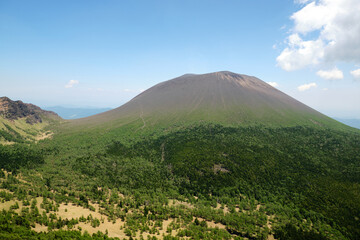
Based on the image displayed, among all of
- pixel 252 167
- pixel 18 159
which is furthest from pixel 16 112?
pixel 252 167

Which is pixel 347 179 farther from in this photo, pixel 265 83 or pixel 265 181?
pixel 265 83

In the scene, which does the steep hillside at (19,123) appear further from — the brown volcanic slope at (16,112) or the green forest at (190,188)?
the green forest at (190,188)

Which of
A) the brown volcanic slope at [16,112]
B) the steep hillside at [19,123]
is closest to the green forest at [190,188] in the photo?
the steep hillside at [19,123]

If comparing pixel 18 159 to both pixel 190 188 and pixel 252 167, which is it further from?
pixel 252 167

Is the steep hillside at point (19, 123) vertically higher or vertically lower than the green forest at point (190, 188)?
higher

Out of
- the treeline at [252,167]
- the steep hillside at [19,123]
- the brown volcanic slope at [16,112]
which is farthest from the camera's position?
the brown volcanic slope at [16,112]

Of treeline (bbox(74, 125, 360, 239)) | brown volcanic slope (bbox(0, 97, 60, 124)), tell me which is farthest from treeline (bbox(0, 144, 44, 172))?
brown volcanic slope (bbox(0, 97, 60, 124))
